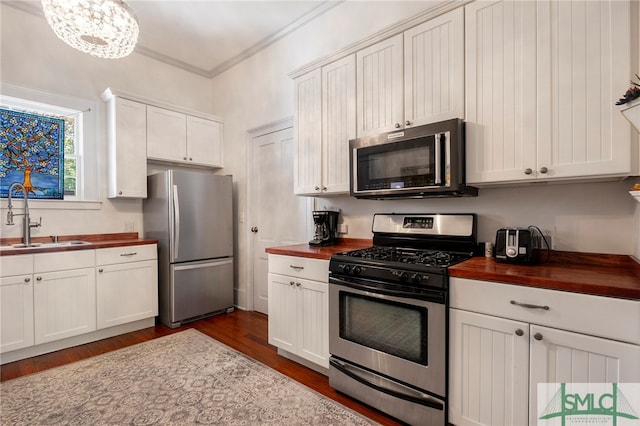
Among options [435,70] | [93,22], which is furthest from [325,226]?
[93,22]

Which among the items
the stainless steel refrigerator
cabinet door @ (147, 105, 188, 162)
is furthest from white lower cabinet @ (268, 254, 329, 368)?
cabinet door @ (147, 105, 188, 162)

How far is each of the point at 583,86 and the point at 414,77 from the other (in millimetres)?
937

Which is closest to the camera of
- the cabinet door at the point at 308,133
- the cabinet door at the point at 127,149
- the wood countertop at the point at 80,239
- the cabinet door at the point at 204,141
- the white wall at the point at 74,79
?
the wood countertop at the point at 80,239

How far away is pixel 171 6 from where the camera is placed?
10.1 feet

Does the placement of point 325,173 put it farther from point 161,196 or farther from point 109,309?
point 109,309

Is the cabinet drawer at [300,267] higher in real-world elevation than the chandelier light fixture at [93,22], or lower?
lower

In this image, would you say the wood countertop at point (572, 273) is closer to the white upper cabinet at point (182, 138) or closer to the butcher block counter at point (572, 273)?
the butcher block counter at point (572, 273)

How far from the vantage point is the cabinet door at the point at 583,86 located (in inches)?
58.7

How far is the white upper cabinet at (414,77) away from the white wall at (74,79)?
292 cm

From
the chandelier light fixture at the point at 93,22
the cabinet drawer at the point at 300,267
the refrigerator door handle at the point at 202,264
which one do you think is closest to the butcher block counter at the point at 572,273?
the cabinet drawer at the point at 300,267

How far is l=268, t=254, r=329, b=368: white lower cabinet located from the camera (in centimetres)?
227

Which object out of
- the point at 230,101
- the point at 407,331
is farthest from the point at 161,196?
the point at 407,331

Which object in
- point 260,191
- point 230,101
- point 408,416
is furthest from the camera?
point 230,101

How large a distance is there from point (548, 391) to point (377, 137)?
5.62 ft
